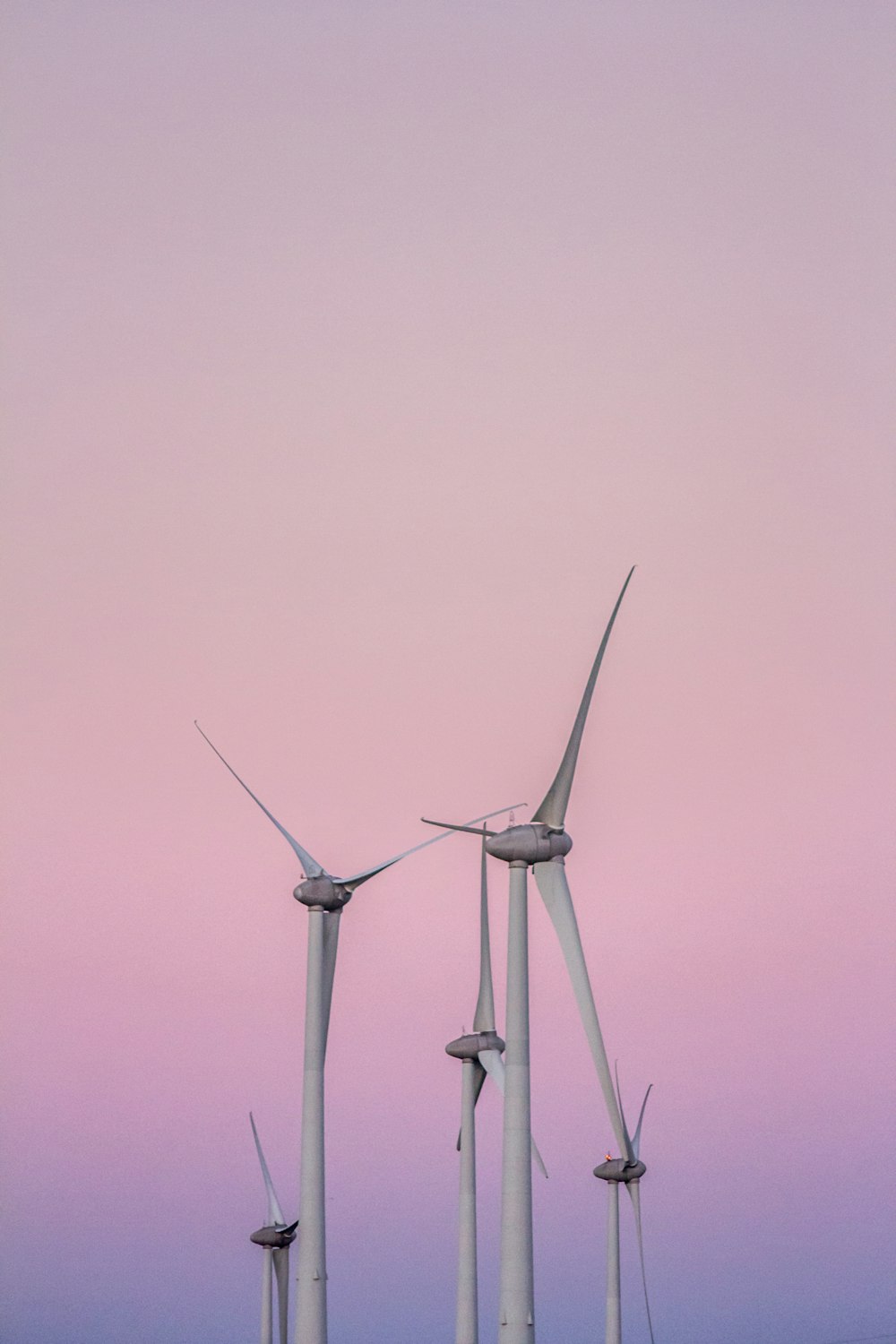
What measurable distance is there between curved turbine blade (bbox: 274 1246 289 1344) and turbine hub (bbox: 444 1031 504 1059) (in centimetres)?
1863

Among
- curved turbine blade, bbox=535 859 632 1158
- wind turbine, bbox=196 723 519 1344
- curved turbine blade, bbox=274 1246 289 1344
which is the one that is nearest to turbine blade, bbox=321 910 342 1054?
wind turbine, bbox=196 723 519 1344

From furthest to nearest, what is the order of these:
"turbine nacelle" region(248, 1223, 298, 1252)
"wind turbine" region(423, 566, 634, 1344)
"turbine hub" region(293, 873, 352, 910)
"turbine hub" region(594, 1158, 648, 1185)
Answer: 1. "turbine nacelle" region(248, 1223, 298, 1252)
2. "turbine hub" region(594, 1158, 648, 1185)
3. "turbine hub" region(293, 873, 352, 910)
4. "wind turbine" region(423, 566, 634, 1344)

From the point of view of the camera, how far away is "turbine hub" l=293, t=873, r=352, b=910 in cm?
6519

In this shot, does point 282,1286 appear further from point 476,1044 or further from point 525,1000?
point 525,1000

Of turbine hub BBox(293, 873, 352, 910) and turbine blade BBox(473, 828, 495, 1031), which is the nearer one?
turbine hub BBox(293, 873, 352, 910)

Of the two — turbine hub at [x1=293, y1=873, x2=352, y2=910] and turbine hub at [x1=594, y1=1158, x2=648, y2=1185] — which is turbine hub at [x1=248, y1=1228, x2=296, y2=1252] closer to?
turbine hub at [x1=594, y1=1158, x2=648, y2=1185]

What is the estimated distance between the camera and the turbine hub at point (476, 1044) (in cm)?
7556

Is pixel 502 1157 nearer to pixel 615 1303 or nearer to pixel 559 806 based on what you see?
pixel 559 806

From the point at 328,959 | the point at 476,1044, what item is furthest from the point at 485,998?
the point at 328,959

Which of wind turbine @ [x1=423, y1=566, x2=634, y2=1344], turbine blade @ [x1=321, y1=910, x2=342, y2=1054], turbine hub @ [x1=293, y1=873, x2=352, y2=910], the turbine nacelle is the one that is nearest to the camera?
wind turbine @ [x1=423, y1=566, x2=634, y2=1344]

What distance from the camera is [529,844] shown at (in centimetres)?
5647

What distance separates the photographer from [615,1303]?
8256 cm

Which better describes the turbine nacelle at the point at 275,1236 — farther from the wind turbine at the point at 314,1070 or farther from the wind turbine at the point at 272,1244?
the wind turbine at the point at 314,1070

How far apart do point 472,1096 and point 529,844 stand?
23.5 m
